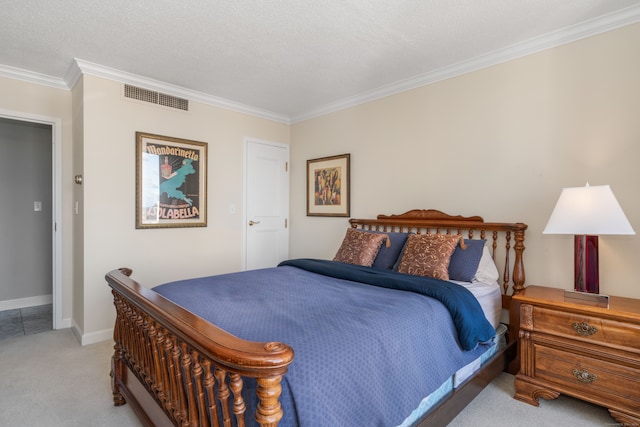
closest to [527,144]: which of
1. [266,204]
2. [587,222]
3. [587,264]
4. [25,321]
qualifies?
[587,222]

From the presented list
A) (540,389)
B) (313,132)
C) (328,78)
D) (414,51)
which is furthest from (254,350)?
(313,132)

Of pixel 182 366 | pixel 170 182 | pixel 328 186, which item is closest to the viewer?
pixel 182 366

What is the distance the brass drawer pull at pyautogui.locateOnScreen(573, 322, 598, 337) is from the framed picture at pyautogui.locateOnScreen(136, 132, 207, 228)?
3.52 m

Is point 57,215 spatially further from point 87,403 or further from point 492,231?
point 492,231

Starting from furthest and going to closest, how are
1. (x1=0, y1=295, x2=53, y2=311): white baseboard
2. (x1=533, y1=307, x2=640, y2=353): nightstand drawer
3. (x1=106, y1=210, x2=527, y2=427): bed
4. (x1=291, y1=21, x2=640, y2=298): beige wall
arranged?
(x1=0, y1=295, x2=53, y2=311): white baseboard, (x1=291, y1=21, x2=640, y2=298): beige wall, (x1=533, y1=307, x2=640, y2=353): nightstand drawer, (x1=106, y1=210, x2=527, y2=427): bed

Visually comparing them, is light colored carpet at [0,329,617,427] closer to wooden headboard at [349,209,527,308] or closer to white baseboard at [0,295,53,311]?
wooden headboard at [349,209,527,308]

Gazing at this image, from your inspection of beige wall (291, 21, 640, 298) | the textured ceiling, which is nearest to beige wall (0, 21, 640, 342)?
beige wall (291, 21, 640, 298)

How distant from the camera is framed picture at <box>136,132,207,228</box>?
3428mm

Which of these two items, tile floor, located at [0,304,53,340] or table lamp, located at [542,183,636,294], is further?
tile floor, located at [0,304,53,340]

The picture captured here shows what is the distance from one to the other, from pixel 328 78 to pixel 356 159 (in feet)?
3.24

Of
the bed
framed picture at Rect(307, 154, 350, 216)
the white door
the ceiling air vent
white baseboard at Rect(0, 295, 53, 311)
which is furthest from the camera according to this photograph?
the white door

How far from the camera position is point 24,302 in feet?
14.0

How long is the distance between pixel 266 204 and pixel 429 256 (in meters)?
2.54

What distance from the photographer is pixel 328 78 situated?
335 cm
